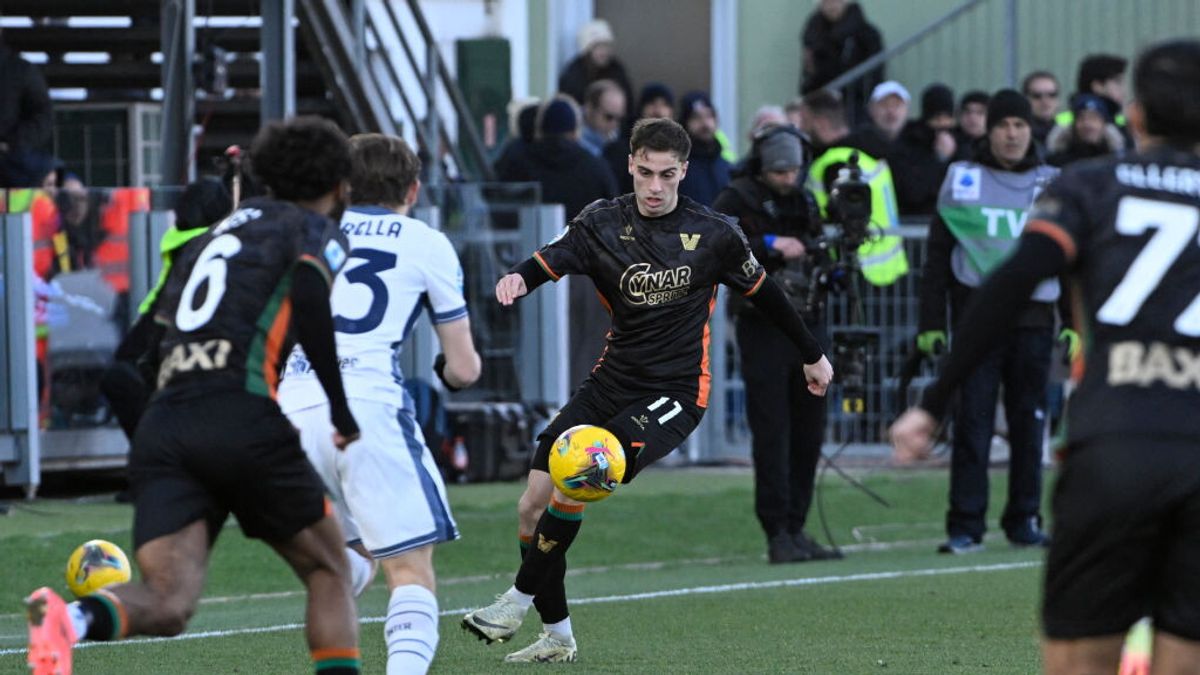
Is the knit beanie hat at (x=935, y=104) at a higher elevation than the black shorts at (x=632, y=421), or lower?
higher

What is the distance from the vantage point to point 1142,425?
4988 millimetres

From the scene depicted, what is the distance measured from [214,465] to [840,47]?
15230 mm

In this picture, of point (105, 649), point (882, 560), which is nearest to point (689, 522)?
point (882, 560)

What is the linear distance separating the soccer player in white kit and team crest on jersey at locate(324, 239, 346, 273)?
3.22ft

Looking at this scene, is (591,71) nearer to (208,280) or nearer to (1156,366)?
(208,280)

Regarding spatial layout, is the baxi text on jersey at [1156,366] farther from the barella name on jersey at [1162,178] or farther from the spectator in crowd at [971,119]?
the spectator in crowd at [971,119]

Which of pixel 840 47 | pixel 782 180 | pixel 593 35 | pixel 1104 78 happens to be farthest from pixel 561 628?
pixel 840 47

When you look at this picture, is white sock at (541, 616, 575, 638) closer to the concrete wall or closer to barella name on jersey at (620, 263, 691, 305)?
barella name on jersey at (620, 263, 691, 305)

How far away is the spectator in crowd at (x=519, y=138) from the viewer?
674 inches

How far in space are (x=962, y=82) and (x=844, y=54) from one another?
4.93 feet

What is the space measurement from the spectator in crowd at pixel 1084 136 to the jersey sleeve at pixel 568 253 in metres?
7.08

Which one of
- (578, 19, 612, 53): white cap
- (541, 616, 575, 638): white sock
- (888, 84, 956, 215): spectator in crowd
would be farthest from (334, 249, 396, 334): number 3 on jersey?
(578, 19, 612, 53): white cap

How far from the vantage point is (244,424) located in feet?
20.3

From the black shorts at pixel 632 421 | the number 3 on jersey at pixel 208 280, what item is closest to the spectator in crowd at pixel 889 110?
the black shorts at pixel 632 421
